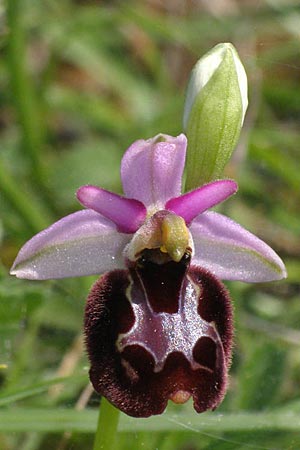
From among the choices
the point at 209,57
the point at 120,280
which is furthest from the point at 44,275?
the point at 209,57

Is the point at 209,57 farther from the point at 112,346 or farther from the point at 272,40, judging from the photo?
the point at 272,40

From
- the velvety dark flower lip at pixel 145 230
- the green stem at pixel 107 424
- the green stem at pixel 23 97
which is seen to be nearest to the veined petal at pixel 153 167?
the velvety dark flower lip at pixel 145 230

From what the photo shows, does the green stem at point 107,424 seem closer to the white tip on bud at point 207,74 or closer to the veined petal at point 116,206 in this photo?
the veined petal at point 116,206

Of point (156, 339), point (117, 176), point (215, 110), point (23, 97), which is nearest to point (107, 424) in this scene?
point (156, 339)

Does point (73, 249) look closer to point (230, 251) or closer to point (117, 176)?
point (230, 251)

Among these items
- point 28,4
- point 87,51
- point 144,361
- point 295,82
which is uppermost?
point 144,361

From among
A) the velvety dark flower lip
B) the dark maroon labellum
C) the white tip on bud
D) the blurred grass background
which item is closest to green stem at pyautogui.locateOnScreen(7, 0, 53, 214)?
the blurred grass background

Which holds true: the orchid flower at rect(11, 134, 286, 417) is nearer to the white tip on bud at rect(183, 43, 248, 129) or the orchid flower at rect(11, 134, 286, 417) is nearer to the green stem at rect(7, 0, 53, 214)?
the white tip on bud at rect(183, 43, 248, 129)
